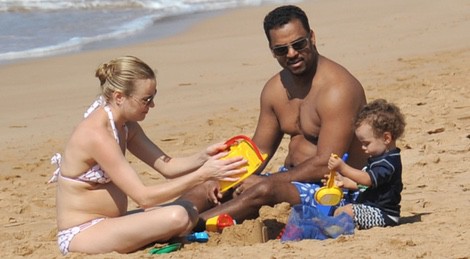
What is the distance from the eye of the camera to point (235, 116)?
9.84 m

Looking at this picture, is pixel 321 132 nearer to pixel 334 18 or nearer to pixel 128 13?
pixel 334 18

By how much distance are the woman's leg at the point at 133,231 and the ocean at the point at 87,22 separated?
785 cm

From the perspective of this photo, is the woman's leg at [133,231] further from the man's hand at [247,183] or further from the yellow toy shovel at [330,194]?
the yellow toy shovel at [330,194]

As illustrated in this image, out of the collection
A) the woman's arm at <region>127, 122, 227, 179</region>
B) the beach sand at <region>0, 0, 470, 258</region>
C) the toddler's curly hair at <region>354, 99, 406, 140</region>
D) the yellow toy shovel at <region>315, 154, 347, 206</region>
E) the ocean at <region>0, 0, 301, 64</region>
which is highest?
the toddler's curly hair at <region>354, 99, 406, 140</region>

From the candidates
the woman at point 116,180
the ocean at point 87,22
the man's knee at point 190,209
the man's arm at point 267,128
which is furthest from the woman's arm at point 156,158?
the ocean at point 87,22

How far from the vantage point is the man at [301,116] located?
615 centimetres

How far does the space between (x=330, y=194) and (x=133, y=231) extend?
1060 millimetres

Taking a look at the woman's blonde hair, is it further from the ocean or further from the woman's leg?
the ocean

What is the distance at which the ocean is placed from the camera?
14109 mm

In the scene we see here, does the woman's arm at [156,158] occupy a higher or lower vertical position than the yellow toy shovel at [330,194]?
higher

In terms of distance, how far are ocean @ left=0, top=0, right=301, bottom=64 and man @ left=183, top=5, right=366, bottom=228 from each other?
7.35 metres

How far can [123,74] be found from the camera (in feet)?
18.4

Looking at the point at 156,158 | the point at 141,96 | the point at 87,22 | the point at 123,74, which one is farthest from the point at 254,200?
the point at 87,22

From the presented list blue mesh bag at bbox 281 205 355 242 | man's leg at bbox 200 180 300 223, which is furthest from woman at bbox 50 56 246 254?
blue mesh bag at bbox 281 205 355 242
